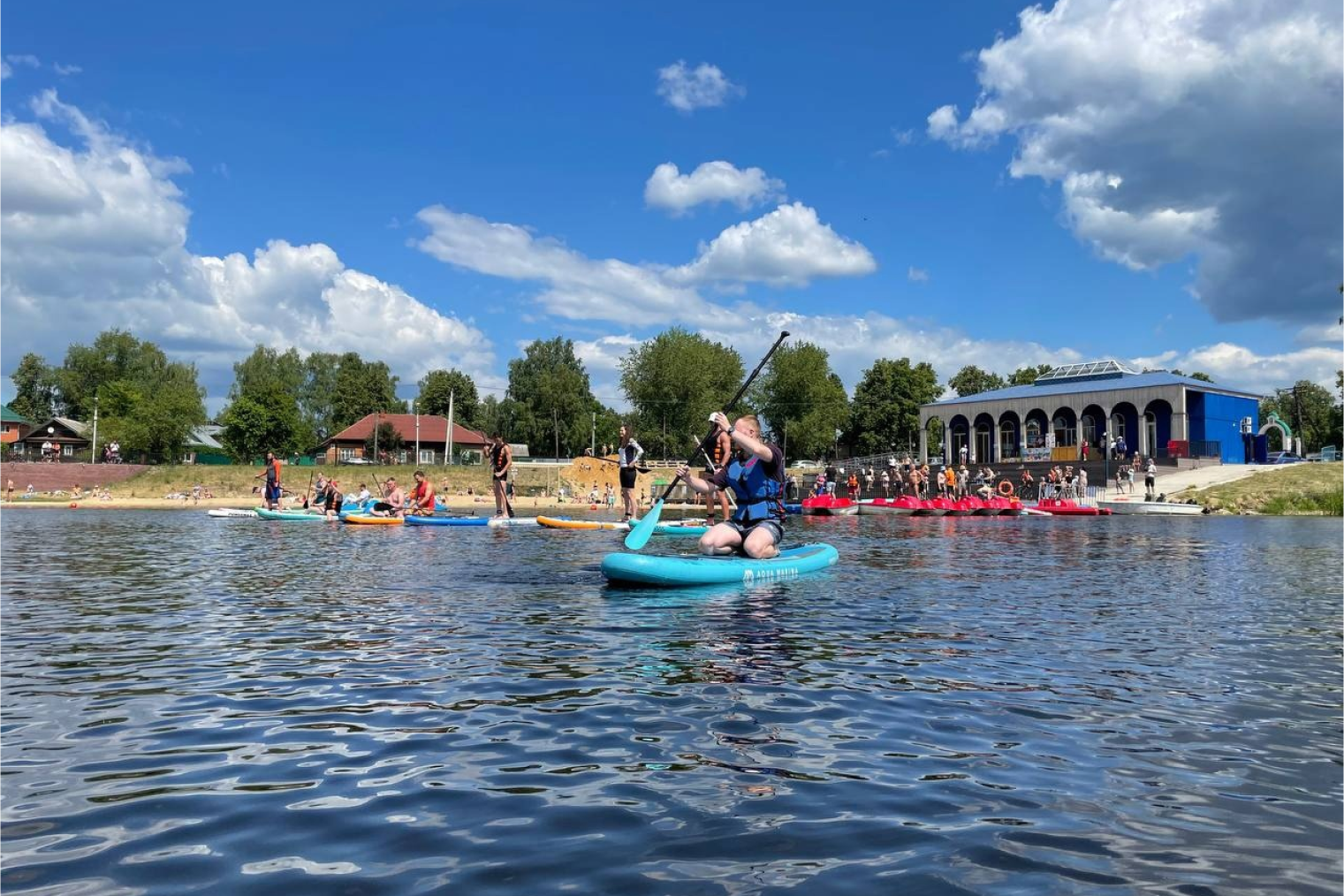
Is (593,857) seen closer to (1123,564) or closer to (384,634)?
(384,634)

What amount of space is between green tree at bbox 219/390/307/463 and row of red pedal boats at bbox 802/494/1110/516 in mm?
59918

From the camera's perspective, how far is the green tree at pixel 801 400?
92250mm

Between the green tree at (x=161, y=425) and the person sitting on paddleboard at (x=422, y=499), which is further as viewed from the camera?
the green tree at (x=161, y=425)

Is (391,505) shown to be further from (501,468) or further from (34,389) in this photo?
(34,389)

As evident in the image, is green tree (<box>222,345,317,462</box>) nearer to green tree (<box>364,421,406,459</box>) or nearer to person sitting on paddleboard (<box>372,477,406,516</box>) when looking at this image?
green tree (<box>364,421,406,459</box>)

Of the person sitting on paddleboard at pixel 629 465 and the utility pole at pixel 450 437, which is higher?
the utility pole at pixel 450 437

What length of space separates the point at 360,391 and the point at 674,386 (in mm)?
42244

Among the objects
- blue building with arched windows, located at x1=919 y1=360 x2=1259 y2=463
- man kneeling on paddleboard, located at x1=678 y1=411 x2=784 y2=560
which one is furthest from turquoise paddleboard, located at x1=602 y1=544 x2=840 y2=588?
blue building with arched windows, located at x1=919 y1=360 x2=1259 y2=463

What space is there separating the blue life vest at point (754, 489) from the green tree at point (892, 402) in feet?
282

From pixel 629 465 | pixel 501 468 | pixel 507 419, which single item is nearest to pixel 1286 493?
pixel 629 465

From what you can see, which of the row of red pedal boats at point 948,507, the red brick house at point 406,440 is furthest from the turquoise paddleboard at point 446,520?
the red brick house at point 406,440

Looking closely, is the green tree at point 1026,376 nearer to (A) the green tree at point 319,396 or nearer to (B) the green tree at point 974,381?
(B) the green tree at point 974,381

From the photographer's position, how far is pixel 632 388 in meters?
88.8

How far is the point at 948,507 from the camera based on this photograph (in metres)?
38.8
